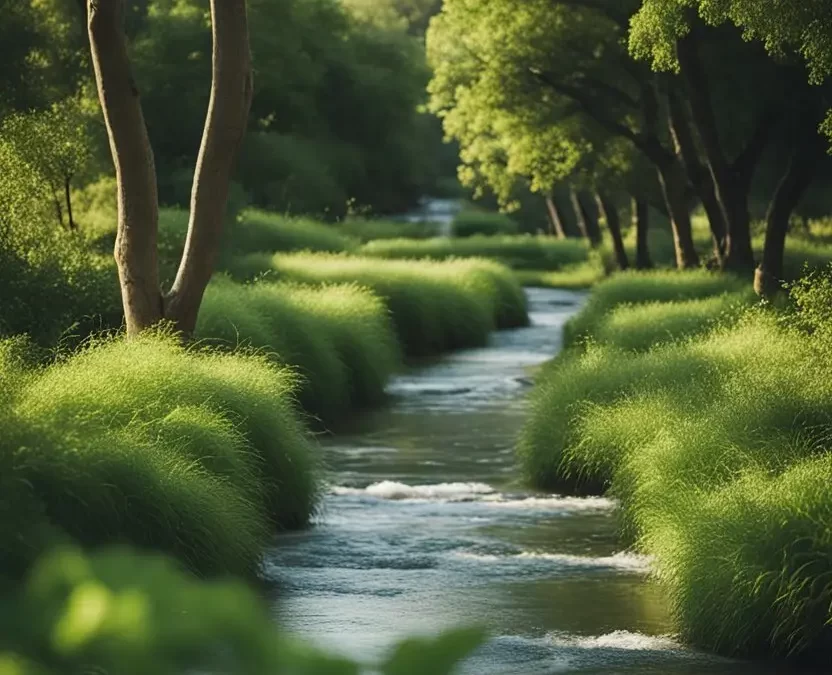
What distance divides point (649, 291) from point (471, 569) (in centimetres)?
1665

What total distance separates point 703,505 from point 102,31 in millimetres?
7436

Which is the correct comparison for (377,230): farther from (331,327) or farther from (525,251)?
(331,327)

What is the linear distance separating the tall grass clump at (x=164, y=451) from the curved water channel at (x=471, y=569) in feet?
2.04

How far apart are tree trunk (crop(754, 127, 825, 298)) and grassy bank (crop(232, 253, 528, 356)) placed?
21.8 feet

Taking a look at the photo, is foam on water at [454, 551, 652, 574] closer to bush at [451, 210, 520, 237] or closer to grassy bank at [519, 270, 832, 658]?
grassy bank at [519, 270, 832, 658]

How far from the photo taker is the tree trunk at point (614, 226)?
42.7 metres

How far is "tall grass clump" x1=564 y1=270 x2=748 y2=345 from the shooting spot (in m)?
26.5

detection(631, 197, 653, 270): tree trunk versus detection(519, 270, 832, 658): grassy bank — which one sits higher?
detection(631, 197, 653, 270): tree trunk

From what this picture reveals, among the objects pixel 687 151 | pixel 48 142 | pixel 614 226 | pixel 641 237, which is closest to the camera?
pixel 48 142

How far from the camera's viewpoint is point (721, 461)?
11.3 meters

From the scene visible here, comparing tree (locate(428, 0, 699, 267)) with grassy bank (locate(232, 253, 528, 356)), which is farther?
tree (locate(428, 0, 699, 267))

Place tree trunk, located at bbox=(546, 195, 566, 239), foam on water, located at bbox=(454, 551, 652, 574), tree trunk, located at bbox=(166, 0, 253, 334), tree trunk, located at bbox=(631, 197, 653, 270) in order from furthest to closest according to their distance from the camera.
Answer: tree trunk, located at bbox=(546, 195, 566, 239) < tree trunk, located at bbox=(631, 197, 653, 270) < tree trunk, located at bbox=(166, 0, 253, 334) < foam on water, located at bbox=(454, 551, 652, 574)

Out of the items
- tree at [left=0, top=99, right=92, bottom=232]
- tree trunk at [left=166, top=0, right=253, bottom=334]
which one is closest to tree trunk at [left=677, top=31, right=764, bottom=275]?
tree at [left=0, top=99, right=92, bottom=232]

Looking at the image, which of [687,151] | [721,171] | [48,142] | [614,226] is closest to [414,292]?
[687,151]
